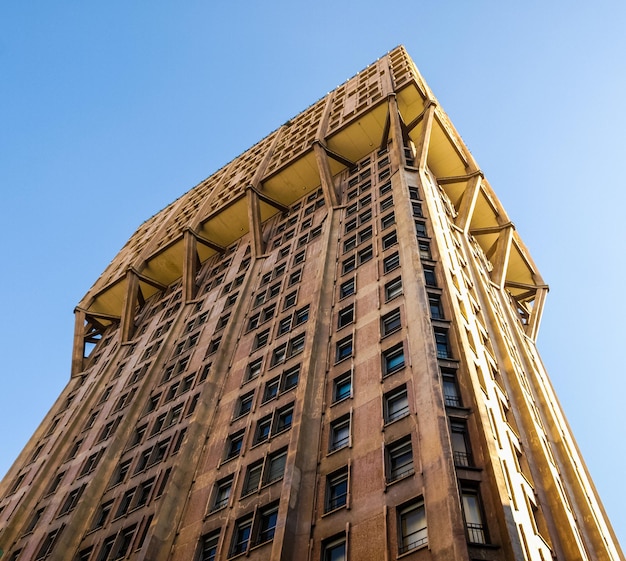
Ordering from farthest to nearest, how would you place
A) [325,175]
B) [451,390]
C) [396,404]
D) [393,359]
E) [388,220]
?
[325,175] < [388,220] < [393,359] < [396,404] < [451,390]

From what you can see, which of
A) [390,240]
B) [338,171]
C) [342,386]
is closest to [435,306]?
[342,386]

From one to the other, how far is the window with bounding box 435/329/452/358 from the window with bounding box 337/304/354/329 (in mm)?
5083

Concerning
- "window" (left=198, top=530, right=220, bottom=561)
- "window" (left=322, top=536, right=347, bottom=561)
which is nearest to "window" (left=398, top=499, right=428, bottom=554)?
"window" (left=322, top=536, right=347, bottom=561)

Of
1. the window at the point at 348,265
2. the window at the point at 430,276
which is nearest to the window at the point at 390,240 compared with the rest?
the window at the point at 348,265

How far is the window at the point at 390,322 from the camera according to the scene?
90.8 ft

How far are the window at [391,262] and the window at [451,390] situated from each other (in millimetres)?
9117

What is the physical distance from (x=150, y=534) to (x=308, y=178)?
34.7 metres

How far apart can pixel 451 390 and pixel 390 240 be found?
44.6ft

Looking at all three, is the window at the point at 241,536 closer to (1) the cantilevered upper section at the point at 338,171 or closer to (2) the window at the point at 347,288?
(2) the window at the point at 347,288

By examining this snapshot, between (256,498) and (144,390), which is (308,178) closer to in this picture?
(144,390)

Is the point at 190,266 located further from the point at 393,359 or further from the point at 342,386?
the point at 393,359

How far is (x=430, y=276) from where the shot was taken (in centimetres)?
3075

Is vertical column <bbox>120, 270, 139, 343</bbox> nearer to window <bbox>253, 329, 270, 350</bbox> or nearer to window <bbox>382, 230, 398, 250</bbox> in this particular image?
window <bbox>253, 329, 270, 350</bbox>

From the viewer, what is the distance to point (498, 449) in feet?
67.2
